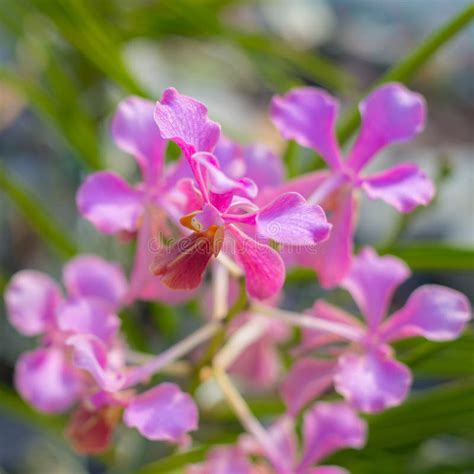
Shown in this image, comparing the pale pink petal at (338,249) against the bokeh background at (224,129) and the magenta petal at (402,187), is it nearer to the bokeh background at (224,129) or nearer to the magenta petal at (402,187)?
the magenta petal at (402,187)

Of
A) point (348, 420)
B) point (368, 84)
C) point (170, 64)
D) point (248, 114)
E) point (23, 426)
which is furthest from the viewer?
point (368, 84)

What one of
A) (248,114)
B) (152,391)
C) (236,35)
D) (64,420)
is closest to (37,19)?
(236,35)

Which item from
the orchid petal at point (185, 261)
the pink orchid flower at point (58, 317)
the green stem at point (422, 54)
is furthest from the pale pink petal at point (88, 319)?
the green stem at point (422, 54)

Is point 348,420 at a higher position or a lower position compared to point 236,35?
lower

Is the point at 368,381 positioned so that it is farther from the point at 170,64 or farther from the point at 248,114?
the point at 248,114

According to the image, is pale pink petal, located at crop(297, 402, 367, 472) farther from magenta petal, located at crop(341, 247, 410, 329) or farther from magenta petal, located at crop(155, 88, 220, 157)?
magenta petal, located at crop(155, 88, 220, 157)

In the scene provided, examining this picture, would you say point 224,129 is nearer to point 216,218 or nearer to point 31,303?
point 31,303

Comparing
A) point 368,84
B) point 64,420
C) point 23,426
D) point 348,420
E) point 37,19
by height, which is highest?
point 368,84
